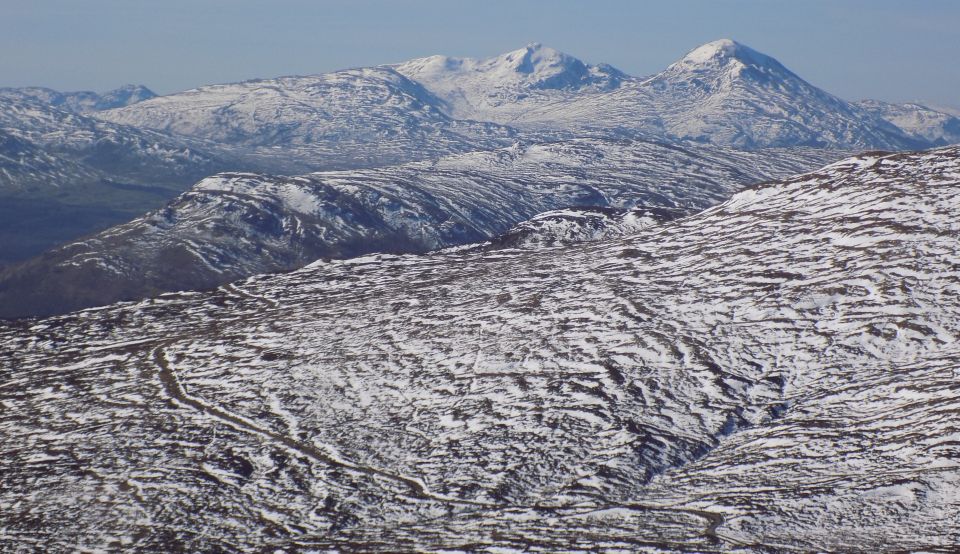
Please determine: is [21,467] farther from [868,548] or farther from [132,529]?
[868,548]

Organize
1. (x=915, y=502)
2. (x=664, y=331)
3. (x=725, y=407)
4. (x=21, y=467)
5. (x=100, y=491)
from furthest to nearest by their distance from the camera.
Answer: (x=664, y=331) → (x=725, y=407) → (x=21, y=467) → (x=100, y=491) → (x=915, y=502)

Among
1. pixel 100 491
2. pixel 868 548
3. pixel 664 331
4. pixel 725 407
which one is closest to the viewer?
pixel 868 548

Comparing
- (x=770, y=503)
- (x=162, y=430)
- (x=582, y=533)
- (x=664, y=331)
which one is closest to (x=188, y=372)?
(x=162, y=430)

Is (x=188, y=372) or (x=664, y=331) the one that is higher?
(x=664, y=331)

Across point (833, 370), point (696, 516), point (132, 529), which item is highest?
point (833, 370)

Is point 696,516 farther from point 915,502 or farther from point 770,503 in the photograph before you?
point 915,502

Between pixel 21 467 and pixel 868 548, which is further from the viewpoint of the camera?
pixel 21 467
